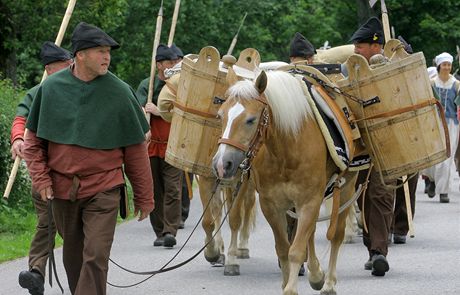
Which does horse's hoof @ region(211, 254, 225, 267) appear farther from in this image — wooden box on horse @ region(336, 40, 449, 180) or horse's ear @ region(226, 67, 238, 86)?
horse's ear @ region(226, 67, 238, 86)

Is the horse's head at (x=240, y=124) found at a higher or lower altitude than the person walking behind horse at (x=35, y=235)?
higher

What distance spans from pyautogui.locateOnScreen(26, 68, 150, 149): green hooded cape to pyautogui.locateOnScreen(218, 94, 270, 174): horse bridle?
77 cm

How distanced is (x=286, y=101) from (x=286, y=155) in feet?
1.38

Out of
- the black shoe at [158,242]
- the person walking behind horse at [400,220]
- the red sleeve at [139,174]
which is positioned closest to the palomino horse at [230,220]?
the black shoe at [158,242]

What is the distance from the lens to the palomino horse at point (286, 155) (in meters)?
8.75

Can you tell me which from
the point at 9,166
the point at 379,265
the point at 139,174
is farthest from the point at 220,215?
the point at 9,166

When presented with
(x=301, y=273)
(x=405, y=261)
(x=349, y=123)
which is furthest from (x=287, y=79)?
(x=405, y=261)

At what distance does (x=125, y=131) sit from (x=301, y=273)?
4.11m

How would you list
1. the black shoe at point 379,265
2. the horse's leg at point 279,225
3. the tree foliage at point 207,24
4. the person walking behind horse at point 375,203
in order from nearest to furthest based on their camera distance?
the horse's leg at point 279,225
the black shoe at point 379,265
the person walking behind horse at point 375,203
the tree foliage at point 207,24

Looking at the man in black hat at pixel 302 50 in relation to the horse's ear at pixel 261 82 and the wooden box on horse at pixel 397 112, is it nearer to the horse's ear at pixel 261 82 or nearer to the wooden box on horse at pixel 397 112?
the wooden box on horse at pixel 397 112

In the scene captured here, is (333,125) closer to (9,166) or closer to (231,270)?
(231,270)

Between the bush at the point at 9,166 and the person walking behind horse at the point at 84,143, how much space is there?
8018mm

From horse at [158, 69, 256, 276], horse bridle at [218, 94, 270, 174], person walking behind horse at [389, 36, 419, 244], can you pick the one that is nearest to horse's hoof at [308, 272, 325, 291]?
horse at [158, 69, 256, 276]

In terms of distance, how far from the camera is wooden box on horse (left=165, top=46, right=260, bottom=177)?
10.3 m
